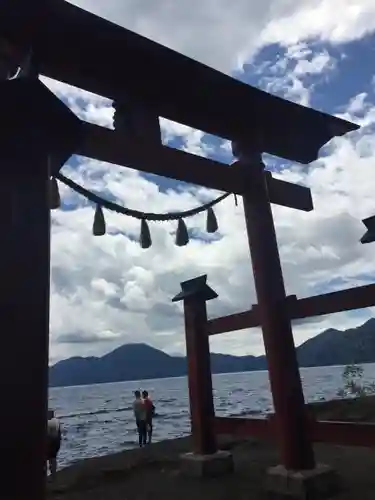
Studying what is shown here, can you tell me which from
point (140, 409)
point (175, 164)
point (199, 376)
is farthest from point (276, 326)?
point (140, 409)

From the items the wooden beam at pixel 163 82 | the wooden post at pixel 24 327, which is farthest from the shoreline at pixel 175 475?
the wooden beam at pixel 163 82

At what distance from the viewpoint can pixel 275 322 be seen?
6.07 metres

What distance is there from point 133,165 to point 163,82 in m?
1.12

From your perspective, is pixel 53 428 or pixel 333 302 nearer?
pixel 333 302

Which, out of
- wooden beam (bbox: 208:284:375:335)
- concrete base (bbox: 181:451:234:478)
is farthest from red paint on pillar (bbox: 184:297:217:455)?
wooden beam (bbox: 208:284:375:335)

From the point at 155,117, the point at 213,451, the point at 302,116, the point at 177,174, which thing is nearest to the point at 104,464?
the point at 213,451

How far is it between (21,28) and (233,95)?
2.70 meters

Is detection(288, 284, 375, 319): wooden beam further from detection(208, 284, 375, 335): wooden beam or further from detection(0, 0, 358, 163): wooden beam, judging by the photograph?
detection(0, 0, 358, 163): wooden beam

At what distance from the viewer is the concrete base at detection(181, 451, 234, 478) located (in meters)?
6.83

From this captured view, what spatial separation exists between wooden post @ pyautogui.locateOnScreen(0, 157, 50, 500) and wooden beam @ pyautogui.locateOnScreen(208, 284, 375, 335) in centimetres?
403

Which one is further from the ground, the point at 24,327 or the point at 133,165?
the point at 133,165

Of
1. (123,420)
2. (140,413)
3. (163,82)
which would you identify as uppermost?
(163,82)

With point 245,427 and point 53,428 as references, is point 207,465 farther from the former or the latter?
point 53,428

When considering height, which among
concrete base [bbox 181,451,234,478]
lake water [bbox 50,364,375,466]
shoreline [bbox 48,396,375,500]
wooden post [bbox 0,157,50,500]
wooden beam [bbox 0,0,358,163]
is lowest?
lake water [bbox 50,364,375,466]
